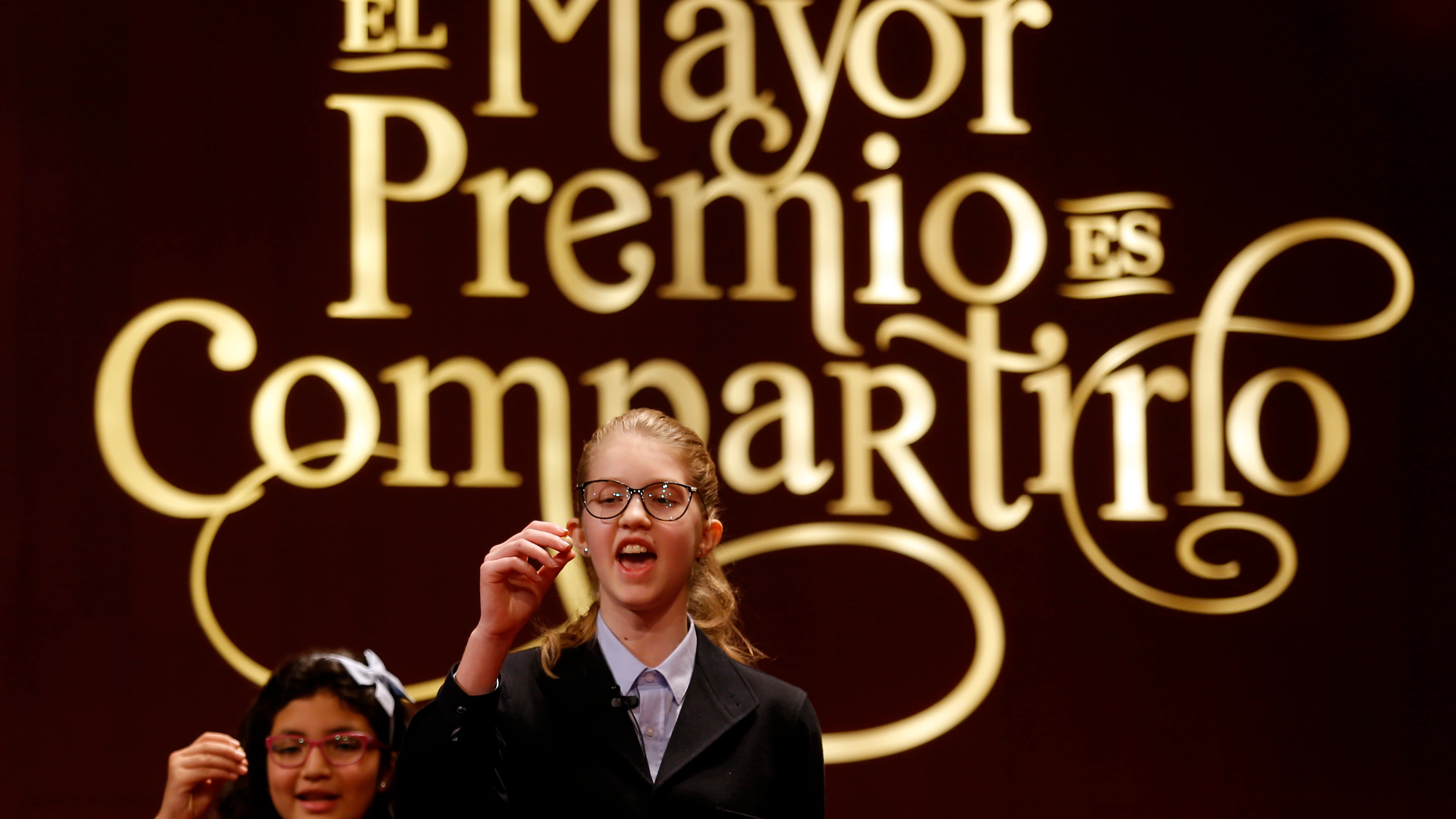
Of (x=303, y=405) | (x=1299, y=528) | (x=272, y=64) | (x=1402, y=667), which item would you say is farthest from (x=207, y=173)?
(x=1402, y=667)

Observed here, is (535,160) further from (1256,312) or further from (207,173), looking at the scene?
(1256,312)

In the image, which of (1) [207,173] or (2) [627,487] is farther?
(1) [207,173]

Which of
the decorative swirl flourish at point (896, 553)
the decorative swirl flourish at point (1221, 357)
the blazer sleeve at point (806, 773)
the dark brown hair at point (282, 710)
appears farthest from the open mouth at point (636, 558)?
the decorative swirl flourish at point (1221, 357)

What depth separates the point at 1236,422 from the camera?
2.66 m

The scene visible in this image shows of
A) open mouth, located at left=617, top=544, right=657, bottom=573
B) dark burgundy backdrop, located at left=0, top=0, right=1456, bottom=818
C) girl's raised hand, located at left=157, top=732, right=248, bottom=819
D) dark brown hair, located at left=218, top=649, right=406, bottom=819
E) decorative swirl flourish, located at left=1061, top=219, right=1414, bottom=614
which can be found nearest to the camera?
open mouth, located at left=617, top=544, right=657, bottom=573

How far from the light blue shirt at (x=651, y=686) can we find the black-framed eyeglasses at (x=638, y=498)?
151mm

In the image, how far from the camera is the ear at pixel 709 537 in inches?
63.7

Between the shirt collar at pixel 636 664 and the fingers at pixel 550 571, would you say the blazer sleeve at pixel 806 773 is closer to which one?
the shirt collar at pixel 636 664

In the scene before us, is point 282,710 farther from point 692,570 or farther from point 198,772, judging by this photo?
point 692,570

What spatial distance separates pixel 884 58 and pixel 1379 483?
4.82 feet

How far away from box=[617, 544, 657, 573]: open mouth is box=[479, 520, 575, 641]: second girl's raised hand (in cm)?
9

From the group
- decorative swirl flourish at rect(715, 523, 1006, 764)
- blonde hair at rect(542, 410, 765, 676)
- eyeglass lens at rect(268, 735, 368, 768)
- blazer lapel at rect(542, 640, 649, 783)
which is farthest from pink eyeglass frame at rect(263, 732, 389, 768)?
decorative swirl flourish at rect(715, 523, 1006, 764)

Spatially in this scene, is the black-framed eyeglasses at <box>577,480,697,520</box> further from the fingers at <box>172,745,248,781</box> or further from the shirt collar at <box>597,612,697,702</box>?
the fingers at <box>172,745,248,781</box>

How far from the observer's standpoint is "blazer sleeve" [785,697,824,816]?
5.16ft
